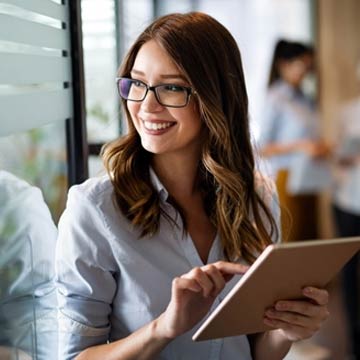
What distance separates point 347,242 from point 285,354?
40 centimetres

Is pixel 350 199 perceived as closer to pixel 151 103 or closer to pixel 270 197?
pixel 270 197

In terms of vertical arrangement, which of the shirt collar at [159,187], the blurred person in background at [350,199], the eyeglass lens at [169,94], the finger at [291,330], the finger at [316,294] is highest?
the eyeglass lens at [169,94]

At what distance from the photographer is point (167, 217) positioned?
4.69 ft

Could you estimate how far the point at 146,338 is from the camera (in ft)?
4.12

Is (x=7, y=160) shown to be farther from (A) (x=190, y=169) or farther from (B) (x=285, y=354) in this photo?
(B) (x=285, y=354)

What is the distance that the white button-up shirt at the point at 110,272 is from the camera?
52.1 inches

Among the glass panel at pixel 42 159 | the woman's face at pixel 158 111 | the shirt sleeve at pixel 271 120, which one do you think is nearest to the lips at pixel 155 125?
the woman's face at pixel 158 111

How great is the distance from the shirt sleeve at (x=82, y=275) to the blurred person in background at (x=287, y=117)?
2962 mm

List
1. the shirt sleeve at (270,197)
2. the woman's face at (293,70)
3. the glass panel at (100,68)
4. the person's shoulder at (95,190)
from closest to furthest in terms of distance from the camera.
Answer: the person's shoulder at (95,190) < the shirt sleeve at (270,197) < the glass panel at (100,68) < the woman's face at (293,70)

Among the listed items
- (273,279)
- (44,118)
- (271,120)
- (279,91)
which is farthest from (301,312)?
(279,91)

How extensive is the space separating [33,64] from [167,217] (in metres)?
0.37

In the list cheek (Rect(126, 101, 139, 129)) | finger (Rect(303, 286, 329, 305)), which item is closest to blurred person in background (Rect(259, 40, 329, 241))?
cheek (Rect(126, 101, 139, 129))

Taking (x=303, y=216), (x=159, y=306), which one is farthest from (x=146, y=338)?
(x=303, y=216)

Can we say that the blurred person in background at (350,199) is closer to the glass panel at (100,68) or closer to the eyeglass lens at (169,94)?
the glass panel at (100,68)
